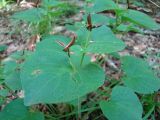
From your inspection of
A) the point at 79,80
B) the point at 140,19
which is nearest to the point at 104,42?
the point at 79,80

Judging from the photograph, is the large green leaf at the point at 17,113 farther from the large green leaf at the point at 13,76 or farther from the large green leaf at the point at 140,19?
the large green leaf at the point at 140,19

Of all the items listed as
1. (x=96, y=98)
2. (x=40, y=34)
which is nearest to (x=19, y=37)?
(x=40, y=34)

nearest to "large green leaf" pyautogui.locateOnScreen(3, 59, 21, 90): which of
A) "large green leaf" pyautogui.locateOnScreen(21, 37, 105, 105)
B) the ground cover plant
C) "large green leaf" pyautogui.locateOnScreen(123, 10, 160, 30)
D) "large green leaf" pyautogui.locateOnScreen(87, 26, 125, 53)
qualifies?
the ground cover plant

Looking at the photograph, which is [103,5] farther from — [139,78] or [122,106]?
[122,106]

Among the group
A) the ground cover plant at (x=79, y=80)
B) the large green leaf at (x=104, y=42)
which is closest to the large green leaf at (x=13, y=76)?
the ground cover plant at (x=79, y=80)

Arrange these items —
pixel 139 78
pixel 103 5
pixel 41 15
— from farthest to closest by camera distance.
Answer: pixel 41 15
pixel 103 5
pixel 139 78

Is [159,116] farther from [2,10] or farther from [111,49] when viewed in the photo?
[2,10]

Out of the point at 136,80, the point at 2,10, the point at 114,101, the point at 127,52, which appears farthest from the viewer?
the point at 2,10
